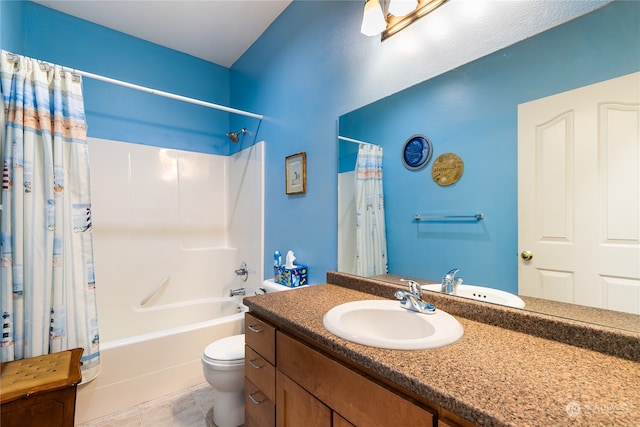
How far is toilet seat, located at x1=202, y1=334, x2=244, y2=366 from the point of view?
1455 mm

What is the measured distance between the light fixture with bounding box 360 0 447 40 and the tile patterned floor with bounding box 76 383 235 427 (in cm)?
228

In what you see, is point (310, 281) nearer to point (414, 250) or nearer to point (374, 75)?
point (414, 250)

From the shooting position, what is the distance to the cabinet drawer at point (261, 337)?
1.06 metres

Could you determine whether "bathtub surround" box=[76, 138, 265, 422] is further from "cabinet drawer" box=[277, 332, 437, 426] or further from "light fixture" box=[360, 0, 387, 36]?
"light fixture" box=[360, 0, 387, 36]

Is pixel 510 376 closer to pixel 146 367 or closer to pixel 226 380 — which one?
pixel 226 380

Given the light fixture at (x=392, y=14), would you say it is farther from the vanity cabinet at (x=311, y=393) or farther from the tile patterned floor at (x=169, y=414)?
the tile patterned floor at (x=169, y=414)

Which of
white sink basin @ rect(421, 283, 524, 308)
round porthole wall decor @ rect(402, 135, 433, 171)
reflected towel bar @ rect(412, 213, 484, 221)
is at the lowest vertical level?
white sink basin @ rect(421, 283, 524, 308)

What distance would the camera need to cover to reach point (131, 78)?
97.4 inches

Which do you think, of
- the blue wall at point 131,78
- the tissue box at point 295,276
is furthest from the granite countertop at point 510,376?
the blue wall at point 131,78

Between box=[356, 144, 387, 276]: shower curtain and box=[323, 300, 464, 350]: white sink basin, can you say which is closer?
box=[323, 300, 464, 350]: white sink basin

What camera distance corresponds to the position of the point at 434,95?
1.17 metres

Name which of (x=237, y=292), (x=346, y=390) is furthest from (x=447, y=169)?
(x=237, y=292)

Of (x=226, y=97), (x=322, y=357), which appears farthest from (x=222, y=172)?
(x=322, y=357)

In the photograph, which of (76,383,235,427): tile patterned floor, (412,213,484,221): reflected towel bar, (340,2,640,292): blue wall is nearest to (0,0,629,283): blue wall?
(340,2,640,292): blue wall
